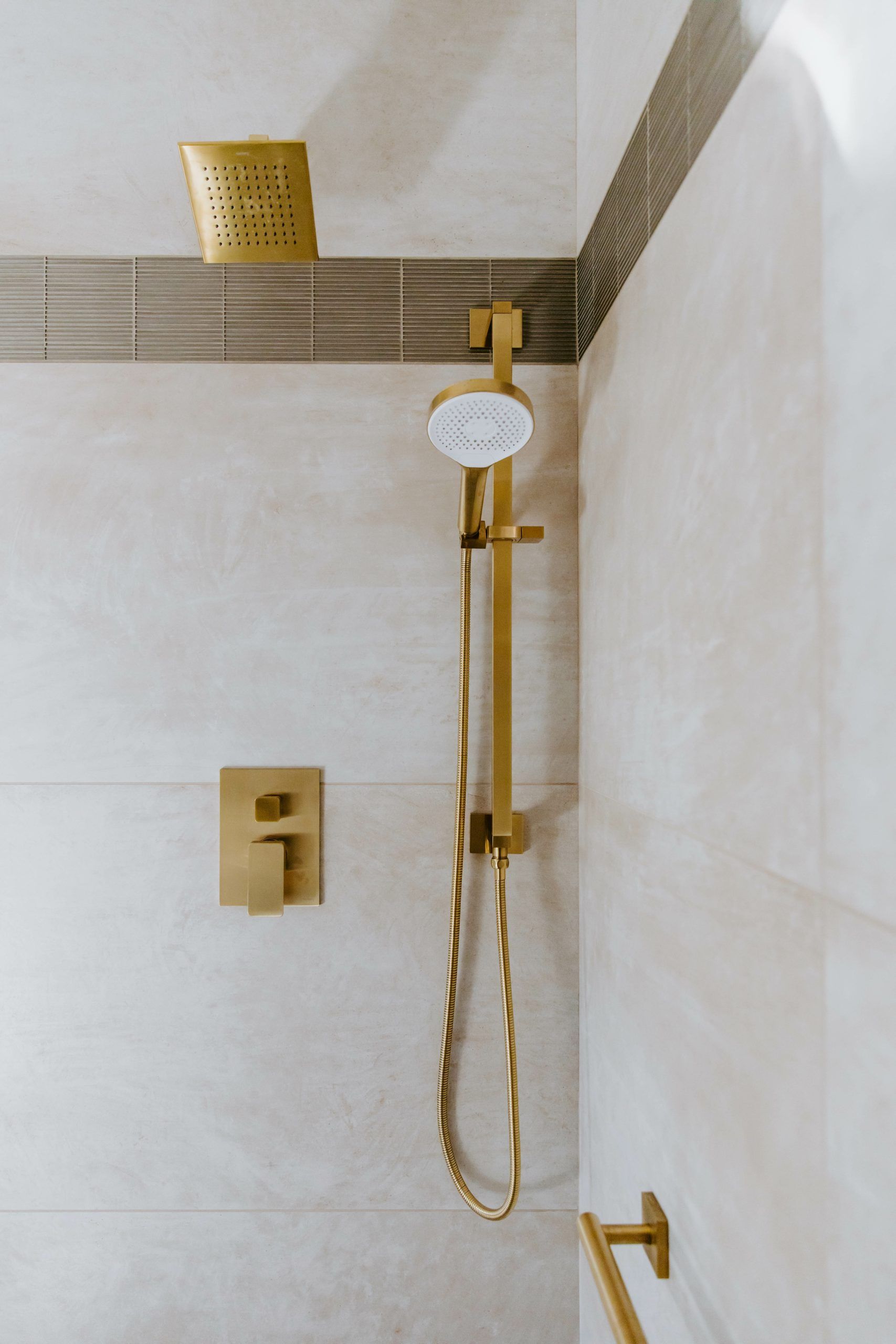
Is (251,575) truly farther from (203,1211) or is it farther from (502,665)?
(203,1211)

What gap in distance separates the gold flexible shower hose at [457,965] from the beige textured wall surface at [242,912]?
0.19 feet

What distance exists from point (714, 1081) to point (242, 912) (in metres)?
0.71

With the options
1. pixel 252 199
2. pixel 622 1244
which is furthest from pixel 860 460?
pixel 252 199

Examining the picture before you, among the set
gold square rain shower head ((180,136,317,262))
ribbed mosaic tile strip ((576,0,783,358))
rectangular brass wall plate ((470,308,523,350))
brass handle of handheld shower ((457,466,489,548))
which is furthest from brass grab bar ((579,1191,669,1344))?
gold square rain shower head ((180,136,317,262))

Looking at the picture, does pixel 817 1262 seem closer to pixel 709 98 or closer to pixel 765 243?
pixel 765 243

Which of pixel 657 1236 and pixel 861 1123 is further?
pixel 657 1236

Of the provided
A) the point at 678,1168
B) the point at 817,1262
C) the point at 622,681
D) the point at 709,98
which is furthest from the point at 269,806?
the point at 709,98

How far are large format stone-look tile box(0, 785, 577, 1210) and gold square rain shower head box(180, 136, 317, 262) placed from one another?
2.43 feet

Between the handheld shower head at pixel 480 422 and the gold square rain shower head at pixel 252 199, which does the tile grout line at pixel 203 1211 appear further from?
the gold square rain shower head at pixel 252 199

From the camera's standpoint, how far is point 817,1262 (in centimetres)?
46

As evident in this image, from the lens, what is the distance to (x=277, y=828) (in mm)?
1127

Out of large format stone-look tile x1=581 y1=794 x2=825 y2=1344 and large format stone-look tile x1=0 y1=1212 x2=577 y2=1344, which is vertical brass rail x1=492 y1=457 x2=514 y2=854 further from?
large format stone-look tile x1=0 y1=1212 x2=577 y2=1344

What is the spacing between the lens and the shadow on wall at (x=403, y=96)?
1.15 m

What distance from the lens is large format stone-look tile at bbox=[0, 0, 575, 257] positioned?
115 cm
